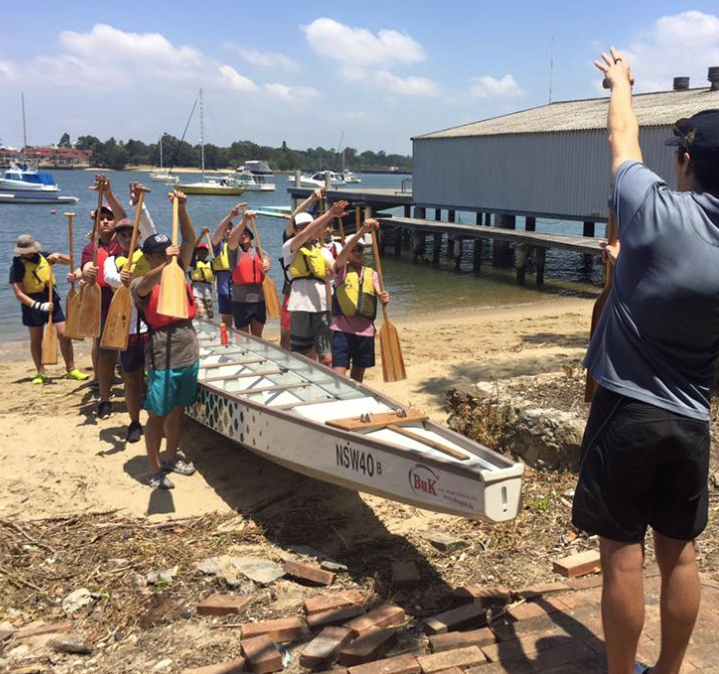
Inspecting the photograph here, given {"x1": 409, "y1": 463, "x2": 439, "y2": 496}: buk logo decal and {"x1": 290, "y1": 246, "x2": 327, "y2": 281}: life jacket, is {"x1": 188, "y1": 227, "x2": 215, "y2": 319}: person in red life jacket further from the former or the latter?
{"x1": 409, "y1": 463, "x2": 439, "y2": 496}: buk logo decal

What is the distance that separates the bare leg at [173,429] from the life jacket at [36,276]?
Answer: 3.48 meters

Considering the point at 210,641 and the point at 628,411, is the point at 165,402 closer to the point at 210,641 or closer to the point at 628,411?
the point at 210,641

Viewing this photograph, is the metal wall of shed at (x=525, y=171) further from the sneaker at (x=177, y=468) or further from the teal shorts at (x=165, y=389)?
the teal shorts at (x=165, y=389)

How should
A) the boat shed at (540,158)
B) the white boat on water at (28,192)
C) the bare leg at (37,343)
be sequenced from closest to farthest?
the bare leg at (37,343) < the boat shed at (540,158) < the white boat on water at (28,192)

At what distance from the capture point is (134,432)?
5.91 metres

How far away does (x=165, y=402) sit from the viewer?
15.6ft

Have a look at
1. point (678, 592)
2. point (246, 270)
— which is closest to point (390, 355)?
point (246, 270)

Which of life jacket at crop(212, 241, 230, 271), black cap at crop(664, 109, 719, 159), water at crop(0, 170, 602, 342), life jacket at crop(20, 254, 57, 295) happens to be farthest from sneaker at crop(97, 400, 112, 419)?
water at crop(0, 170, 602, 342)

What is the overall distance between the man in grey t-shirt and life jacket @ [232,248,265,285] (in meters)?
5.85

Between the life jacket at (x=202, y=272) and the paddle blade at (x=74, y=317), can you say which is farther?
the life jacket at (x=202, y=272)

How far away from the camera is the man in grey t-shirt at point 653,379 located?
1.91m

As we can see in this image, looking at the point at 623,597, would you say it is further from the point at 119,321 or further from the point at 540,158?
the point at 540,158

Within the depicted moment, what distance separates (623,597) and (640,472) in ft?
1.28

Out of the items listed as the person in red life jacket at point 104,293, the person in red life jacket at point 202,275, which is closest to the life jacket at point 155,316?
the person in red life jacket at point 104,293
